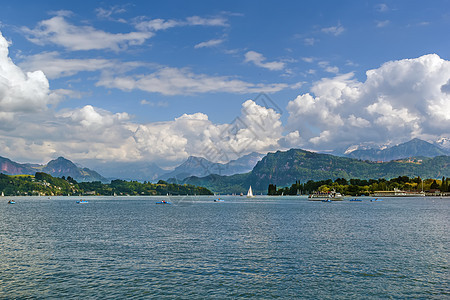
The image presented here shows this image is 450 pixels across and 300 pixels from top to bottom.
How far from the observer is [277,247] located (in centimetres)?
7806

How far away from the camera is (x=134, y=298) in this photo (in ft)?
140

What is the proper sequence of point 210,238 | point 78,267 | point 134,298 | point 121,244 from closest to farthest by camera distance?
point 134,298 < point 78,267 < point 121,244 < point 210,238

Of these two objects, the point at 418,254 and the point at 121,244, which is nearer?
the point at 418,254

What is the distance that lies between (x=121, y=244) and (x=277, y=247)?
35108mm

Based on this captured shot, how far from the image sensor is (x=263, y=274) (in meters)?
53.9

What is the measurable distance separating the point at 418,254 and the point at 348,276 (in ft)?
83.0

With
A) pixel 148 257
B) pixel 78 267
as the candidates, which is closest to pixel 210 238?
pixel 148 257

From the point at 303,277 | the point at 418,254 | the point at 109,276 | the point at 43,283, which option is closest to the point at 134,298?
the point at 109,276

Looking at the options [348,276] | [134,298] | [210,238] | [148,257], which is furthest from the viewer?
[210,238]

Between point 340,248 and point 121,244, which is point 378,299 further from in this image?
point 121,244

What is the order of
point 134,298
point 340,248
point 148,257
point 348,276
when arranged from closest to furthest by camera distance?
point 134,298
point 348,276
point 148,257
point 340,248

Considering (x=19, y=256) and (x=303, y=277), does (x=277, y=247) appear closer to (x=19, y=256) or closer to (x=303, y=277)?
(x=303, y=277)

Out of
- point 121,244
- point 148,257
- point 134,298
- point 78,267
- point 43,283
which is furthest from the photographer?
point 121,244

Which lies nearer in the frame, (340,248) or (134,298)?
(134,298)
